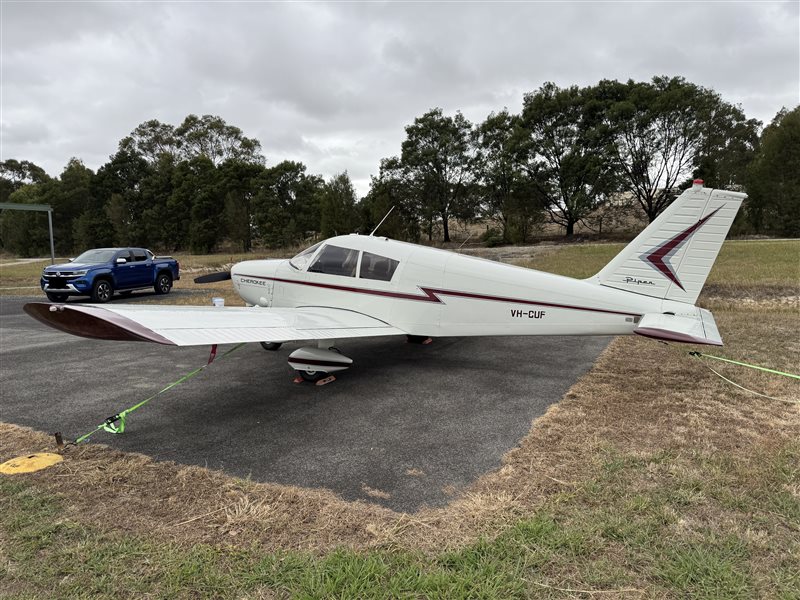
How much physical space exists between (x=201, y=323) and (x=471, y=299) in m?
3.49

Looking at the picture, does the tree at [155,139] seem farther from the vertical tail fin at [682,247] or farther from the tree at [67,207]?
the vertical tail fin at [682,247]

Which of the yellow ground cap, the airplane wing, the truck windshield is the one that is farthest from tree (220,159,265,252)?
the yellow ground cap

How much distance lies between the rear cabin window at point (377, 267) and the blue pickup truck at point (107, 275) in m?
11.8

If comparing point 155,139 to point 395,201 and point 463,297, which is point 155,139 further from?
point 463,297

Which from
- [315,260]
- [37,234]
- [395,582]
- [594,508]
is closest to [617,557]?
[594,508]

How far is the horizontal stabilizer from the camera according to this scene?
4824 mm

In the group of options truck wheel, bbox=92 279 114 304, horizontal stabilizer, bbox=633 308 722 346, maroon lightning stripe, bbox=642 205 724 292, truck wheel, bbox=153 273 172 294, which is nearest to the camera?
horizontal stabilizer, bbox=633 308 722 346

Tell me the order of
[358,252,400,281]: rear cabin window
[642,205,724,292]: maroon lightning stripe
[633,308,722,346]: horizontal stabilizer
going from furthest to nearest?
[358,252,400,281]: rear cabin window → [642,205,724,292]: maroon lightning stripe → [633,308,722,346]: horizontal stabilizer

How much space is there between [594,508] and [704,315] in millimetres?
3799

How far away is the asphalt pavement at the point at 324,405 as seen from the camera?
388 centimetres

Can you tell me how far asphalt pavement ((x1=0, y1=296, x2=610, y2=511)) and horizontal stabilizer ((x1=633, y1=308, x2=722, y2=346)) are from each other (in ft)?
4.43

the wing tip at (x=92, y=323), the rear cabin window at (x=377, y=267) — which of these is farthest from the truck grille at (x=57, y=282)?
the wing tip at (x=92, y=323)

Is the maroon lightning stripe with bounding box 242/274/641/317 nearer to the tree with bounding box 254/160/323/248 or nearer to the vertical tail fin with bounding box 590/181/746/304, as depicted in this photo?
the vertical tail fin with bounding box 590/181/746/304

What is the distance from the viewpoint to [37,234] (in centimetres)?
5688
